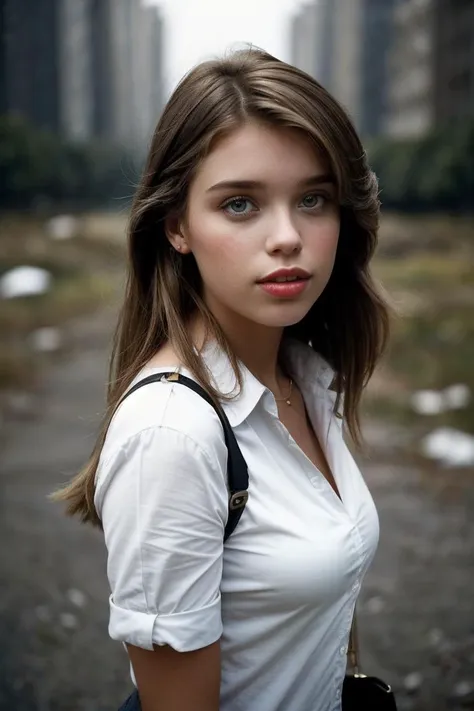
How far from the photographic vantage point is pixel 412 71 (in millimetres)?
3674

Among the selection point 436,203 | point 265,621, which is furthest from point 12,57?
point 265,621

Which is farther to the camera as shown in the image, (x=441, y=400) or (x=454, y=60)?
(x=454, y=60)

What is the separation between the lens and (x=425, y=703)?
2.82 m

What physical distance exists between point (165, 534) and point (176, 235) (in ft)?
1.55

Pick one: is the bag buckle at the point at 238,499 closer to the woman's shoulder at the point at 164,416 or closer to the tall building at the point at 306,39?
the woman's shoulder at the point at 164,416

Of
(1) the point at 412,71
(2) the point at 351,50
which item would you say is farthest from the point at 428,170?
(2) the point at 351,50

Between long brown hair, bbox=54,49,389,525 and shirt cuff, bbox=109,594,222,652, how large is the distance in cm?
28

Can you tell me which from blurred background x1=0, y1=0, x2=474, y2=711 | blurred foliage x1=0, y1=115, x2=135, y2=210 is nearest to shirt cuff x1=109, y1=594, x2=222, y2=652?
blurred background x1=0, y1=0, x2=474, y2=711

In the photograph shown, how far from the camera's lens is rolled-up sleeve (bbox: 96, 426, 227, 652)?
3.17 ft

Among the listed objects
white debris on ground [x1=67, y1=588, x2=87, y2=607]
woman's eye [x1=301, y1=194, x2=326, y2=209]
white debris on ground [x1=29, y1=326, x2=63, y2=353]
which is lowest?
white debris on ground [x1=67, y1=588, x2=87, y2=607]

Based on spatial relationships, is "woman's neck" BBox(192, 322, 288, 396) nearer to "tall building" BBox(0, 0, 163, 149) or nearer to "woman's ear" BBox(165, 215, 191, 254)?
"woman's ear" BBox(165, 215, 191, 254)

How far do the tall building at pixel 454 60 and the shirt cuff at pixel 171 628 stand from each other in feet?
10.5

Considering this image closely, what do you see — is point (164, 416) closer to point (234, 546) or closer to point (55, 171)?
point (234, 546)

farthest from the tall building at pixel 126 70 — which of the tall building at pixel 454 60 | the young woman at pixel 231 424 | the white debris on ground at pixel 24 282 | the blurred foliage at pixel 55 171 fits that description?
the young woman at pixel 231 424
